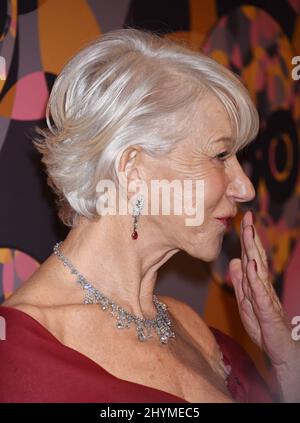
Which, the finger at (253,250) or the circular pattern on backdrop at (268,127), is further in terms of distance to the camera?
the circular pattern on backdrop at (268,127)

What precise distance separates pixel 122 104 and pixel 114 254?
0.87ft

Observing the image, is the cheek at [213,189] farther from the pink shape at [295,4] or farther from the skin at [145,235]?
the pink shape at [295,4]

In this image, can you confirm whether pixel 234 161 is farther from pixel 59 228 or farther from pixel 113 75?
pixel 59 228

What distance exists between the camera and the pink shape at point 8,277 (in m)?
1.56

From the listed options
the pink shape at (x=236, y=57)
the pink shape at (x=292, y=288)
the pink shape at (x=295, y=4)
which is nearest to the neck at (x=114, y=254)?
the pink shape at (x=236, y=57)

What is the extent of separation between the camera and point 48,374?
1.03 m

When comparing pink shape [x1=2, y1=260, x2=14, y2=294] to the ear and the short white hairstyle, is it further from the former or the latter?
the ear

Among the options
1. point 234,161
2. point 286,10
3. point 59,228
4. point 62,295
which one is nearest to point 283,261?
point 286,10

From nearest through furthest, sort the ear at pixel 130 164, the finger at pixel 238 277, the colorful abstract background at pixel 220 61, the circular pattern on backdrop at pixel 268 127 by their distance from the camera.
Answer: the ear at pixel 130 164 < the finger at pixel 238 277 < the colorful abstract background at pixel 220 61 < the circular pattern on backdrop at pixel 268 127

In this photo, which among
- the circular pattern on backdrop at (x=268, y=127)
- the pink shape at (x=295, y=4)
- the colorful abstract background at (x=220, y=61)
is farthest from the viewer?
the pink shape at (x=295, y=4)

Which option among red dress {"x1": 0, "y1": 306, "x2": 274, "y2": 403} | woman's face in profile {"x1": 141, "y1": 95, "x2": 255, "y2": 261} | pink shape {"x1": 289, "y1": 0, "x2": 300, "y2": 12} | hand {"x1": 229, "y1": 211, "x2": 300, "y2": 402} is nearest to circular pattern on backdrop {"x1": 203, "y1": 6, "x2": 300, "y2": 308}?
pink shape {"x1": 289, "y1": 0, "x2": 300, "y2": 12}

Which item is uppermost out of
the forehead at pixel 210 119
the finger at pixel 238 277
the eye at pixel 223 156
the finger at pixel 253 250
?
the forehead at pixel 210 119

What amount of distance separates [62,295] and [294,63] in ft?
5.76

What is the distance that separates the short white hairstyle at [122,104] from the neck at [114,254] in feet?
0.12
